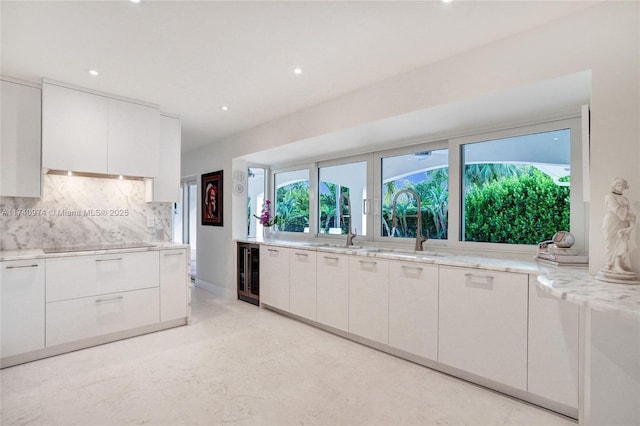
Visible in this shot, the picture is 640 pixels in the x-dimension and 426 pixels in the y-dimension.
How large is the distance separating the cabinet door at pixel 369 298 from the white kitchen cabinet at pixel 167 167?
230 cm

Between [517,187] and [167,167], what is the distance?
359cm

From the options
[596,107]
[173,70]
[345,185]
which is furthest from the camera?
[345,185]

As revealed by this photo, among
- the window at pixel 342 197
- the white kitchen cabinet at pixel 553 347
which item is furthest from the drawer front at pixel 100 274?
the white kitchen cabinet at pixel 553 347

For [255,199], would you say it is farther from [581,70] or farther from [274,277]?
[581,70]

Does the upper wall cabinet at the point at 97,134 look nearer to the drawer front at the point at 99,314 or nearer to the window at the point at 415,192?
the drawer front at the point at 99,314

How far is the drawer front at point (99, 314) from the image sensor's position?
2.69 meters

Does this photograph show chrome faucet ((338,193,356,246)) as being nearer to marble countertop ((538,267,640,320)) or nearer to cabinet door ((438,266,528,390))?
cabinet door ((438,266,528,390))

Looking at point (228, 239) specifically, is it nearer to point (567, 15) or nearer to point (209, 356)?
→ point (209, 356)

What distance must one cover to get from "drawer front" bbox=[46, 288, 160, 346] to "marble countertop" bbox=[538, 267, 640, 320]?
3.32m

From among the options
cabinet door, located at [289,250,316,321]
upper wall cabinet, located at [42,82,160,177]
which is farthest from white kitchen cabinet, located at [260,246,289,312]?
upper wall cabinet, located at [42,82,160,177]

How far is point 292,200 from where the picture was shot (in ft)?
15.6

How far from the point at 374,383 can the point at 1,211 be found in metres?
Answer: 3.57

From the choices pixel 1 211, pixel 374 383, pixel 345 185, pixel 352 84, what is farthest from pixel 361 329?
pixel 1 211

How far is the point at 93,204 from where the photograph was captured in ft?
11.3
